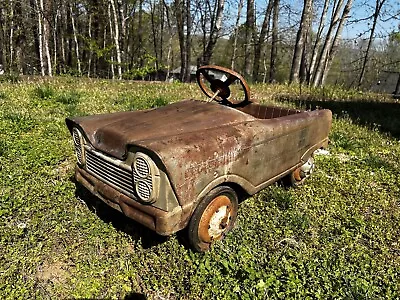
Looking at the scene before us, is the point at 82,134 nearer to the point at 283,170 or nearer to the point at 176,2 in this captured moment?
the point at 283,170

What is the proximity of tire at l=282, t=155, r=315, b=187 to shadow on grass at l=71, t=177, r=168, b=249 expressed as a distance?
5.88 feet

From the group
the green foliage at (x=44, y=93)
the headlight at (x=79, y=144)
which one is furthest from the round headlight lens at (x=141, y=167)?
the green foliage at (x=44, y=93)

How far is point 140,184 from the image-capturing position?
2.20 m

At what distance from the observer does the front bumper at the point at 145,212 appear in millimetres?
2154

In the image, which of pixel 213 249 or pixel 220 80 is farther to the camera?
pixel 220 80

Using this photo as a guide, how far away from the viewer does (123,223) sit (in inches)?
119

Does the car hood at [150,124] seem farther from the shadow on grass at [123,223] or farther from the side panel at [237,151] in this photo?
the shadow on grass at [123,223]

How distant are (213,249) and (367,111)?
700 cm

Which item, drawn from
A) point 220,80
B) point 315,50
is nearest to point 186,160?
point 220,80

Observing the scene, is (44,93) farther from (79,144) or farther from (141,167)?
(141,167)

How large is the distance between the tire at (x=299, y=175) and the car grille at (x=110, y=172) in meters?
2.17

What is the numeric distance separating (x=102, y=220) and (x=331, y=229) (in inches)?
92.2

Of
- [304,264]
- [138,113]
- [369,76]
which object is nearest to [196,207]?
[304,264]

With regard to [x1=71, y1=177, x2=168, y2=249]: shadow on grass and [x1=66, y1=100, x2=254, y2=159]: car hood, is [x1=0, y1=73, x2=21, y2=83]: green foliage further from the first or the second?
[x1=66, y1=100, x2=254, y2=159]: car hood
